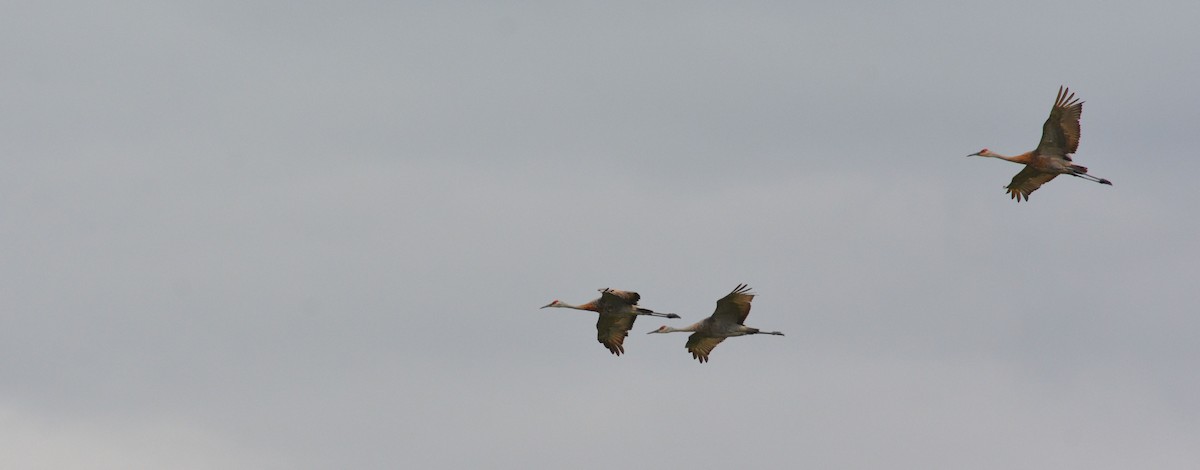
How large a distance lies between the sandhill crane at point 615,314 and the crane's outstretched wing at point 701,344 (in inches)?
46.3

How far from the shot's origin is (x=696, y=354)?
98188mm

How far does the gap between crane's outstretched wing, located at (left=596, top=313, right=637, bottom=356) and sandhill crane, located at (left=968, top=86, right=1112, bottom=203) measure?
40.1 feet

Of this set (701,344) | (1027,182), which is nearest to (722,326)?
(701,344)

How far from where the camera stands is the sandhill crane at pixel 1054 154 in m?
94.9

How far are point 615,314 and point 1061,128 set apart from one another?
47.6ft

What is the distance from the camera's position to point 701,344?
98000 millimetres

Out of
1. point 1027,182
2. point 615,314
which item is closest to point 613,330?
point 615,314

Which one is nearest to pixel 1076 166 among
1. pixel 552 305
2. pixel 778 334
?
pixel 778 334

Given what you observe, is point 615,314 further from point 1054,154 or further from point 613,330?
point 1054,154

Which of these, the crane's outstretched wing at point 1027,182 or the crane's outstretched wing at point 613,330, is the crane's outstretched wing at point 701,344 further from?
the crane's outstretched wing at point 1027,182

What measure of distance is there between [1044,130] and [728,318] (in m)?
10.8

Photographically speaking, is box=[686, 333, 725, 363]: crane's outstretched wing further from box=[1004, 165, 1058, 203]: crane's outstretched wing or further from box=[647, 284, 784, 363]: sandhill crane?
box=[1004, 165, 1058, 203]: crane's outstretched wing

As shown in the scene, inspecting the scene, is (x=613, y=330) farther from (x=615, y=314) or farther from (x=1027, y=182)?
(x=1027, y=182)

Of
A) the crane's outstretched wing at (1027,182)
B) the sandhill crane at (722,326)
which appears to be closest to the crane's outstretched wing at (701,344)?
the sandhill crane at (722,326)
